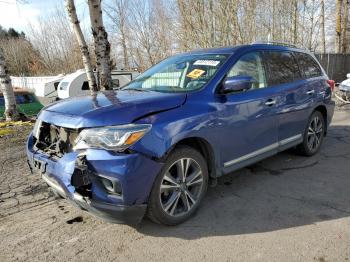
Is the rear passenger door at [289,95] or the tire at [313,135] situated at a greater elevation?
the rear passenger door at [289,95]

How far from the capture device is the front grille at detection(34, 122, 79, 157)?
327 cm

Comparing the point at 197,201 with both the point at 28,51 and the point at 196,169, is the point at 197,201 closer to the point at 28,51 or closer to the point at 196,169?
the point at 196,169

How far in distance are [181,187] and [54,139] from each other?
1.37m

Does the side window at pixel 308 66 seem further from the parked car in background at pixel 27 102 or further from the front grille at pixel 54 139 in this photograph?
the parked car in background at pixel 27 102

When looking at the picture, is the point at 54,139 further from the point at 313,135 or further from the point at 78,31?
the point at 78,31

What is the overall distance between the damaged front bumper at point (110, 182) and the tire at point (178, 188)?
156 millimetres

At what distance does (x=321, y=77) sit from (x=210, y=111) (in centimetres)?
310

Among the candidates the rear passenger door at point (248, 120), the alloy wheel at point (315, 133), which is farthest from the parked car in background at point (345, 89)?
the rear passenger door at point (248, 120)

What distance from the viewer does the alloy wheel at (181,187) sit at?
341 centimetres

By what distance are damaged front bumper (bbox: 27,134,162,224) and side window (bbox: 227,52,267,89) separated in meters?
1.69

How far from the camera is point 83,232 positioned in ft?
11.4

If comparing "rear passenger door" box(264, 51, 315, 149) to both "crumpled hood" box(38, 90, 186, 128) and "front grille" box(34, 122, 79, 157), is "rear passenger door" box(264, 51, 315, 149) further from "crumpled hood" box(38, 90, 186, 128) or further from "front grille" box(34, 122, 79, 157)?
"front grille" box(34, 122, 79, 157)

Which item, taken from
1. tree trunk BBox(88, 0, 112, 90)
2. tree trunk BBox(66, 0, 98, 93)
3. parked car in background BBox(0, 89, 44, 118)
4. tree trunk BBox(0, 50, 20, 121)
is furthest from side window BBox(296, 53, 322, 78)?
parked car in background BBox(0, 89, 44, 118)

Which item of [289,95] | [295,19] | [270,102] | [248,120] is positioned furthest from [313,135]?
[295,19]
